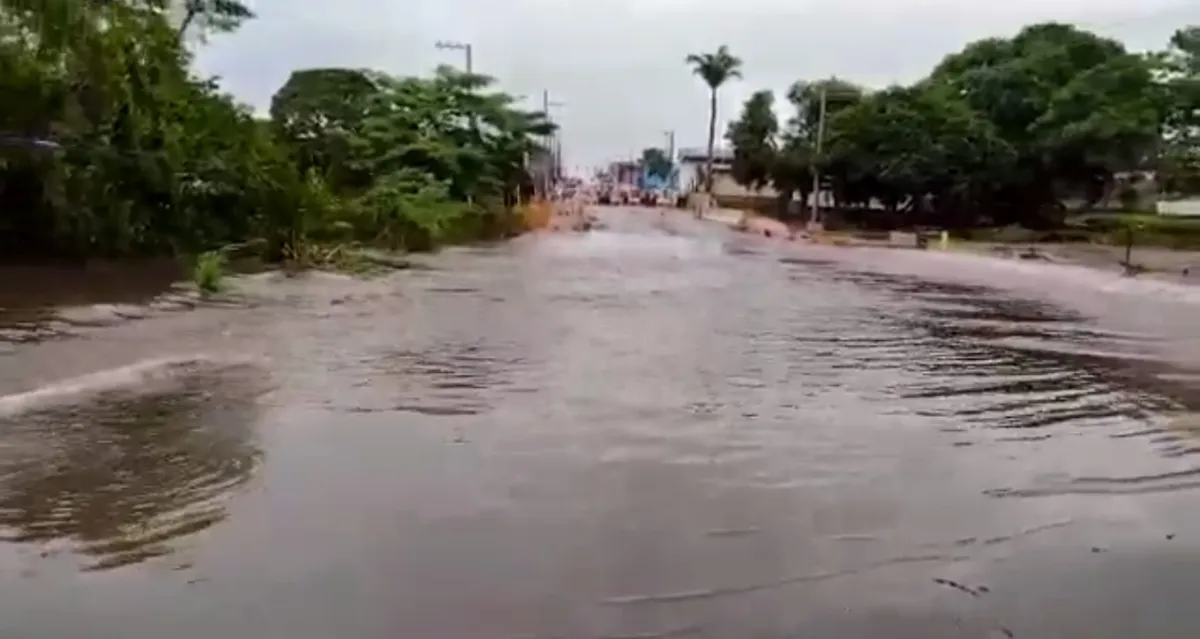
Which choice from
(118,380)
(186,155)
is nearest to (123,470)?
(118,380)

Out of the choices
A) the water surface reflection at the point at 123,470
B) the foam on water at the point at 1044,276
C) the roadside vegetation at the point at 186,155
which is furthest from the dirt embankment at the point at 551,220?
the water surface reflection at the point at 123,470

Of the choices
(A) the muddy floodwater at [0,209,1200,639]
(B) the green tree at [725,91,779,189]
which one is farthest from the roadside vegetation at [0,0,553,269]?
(B) the green tree at [725,91,779,189]

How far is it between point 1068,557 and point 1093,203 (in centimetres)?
5288

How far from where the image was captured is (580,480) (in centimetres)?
905

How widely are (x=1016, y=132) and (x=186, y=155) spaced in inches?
1443

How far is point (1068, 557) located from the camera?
7.54 metres

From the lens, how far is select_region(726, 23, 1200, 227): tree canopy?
160ft

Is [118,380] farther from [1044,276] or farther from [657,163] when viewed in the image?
[657,163]

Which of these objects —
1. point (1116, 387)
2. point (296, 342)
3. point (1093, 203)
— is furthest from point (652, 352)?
point (1093, 203)

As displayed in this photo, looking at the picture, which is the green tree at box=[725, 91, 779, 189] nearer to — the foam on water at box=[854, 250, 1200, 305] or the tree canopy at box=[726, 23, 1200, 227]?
the tree canopy at box=[726, 23, 1200, 227]

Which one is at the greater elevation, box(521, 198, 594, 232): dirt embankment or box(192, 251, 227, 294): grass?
box(192, 251, 227, 294): grass

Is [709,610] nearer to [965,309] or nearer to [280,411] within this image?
[280,411]

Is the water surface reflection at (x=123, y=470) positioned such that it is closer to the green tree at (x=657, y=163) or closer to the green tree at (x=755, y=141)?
the green tree at (x=755, y=141)

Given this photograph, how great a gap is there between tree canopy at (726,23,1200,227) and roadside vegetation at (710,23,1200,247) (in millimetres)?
58
